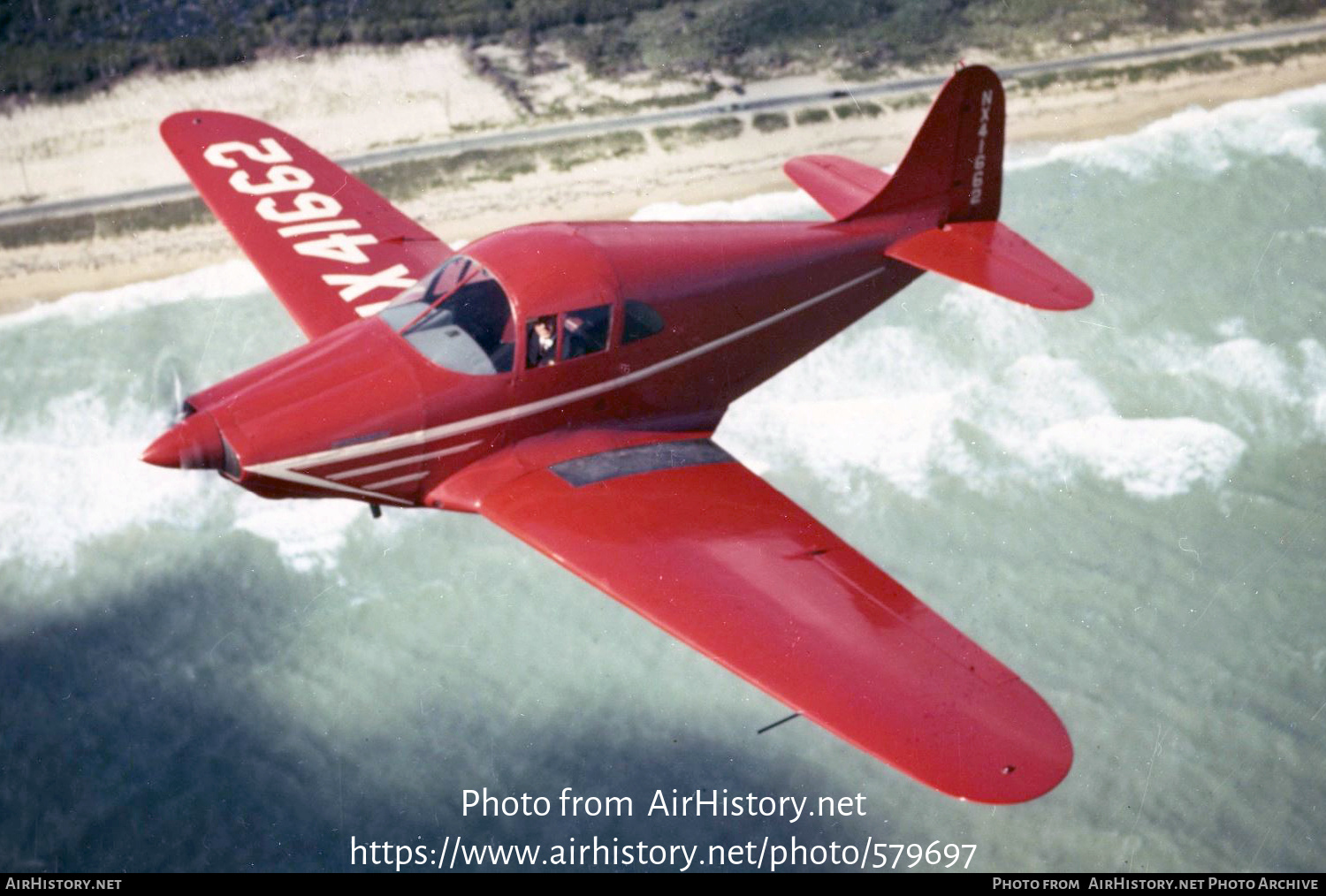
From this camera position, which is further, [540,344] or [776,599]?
[540,344]

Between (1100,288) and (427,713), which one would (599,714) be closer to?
(427,713)

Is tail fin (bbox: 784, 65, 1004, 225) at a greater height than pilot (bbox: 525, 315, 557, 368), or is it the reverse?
tail fin (bbox: 784, 65, 1004, 225)

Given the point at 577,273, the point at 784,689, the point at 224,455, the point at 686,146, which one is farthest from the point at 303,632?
the point at 686,146

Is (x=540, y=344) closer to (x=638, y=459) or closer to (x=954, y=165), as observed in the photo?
(x=638, y=459)

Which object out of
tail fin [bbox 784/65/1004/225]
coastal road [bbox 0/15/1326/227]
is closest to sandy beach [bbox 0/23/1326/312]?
coastal road [bbox 0/15/1326/227]

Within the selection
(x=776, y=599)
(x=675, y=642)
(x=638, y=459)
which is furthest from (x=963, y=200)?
(x=776, y=599)

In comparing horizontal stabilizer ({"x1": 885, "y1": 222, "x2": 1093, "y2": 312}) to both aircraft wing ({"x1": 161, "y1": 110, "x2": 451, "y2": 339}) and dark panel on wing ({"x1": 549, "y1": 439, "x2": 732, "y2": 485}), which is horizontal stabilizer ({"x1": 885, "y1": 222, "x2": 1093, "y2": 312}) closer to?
dark panel on wing ({"x1": 549, "y1": 439, "x2": 732, "y2": 485})
